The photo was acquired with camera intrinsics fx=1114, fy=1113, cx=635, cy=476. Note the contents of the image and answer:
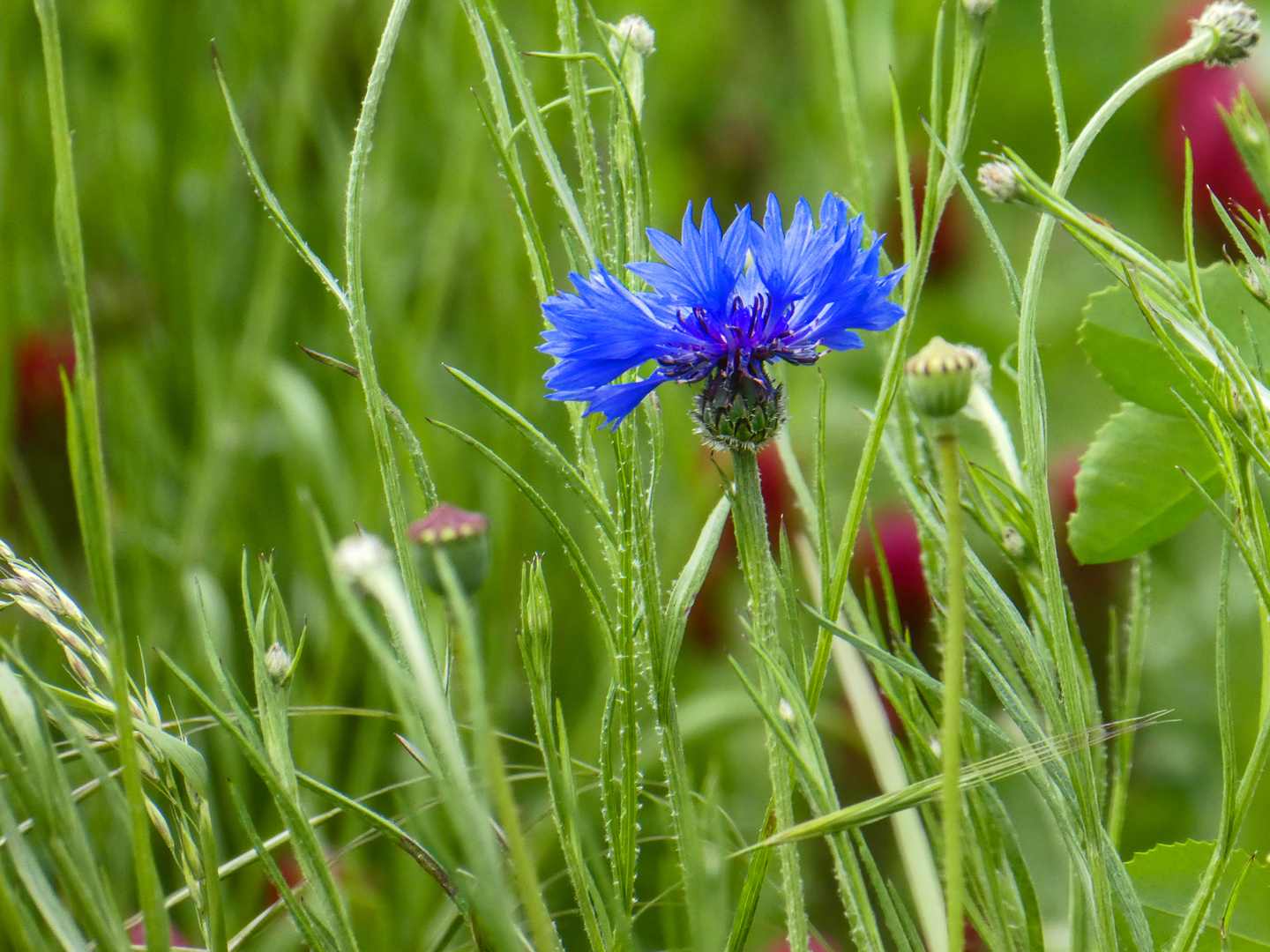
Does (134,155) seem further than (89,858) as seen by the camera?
Yes

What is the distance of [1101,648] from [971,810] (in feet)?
2.27

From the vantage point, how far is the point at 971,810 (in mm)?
295

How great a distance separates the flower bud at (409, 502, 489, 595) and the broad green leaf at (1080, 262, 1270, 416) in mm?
236

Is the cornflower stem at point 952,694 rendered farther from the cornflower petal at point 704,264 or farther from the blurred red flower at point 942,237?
the blurred red flower at point 942,237

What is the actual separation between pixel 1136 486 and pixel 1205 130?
77 centimetres

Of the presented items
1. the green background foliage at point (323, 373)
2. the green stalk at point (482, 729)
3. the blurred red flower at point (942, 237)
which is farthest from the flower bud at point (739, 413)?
the blurred red flower at point (942, 237)

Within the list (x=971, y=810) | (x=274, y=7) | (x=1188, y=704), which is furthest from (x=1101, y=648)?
(x=274, y=7)

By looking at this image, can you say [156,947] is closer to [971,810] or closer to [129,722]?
[129,722]

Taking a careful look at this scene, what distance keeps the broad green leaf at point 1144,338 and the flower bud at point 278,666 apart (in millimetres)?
254

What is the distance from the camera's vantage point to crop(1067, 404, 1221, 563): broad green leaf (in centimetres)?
34

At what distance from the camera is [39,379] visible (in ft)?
2.74

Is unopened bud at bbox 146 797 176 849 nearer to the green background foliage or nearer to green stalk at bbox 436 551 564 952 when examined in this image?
green stalk at bbox 436 551 564 952

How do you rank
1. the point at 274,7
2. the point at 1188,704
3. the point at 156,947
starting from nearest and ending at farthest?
the point at 156,947
the point at 274,7
the point at 1188,704

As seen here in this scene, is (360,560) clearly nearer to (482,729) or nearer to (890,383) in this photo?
(482,729)
